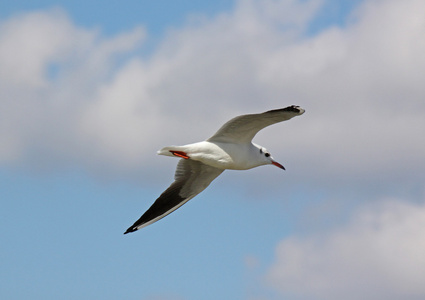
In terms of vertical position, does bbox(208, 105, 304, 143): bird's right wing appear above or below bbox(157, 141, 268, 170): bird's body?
above

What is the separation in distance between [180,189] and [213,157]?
2.04 metres

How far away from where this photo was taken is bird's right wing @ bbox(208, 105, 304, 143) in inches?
624

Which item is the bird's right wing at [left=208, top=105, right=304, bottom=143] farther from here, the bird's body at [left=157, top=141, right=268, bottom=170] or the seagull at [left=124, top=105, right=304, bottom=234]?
the bird's body at [left=157, top=141, right=268, bottom=170]

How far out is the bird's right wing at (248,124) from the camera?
1586 cm

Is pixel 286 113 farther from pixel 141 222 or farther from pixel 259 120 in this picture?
pixel 141 222

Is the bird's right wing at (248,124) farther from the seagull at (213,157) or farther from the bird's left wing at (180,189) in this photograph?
the bird's left wing at (180,189)

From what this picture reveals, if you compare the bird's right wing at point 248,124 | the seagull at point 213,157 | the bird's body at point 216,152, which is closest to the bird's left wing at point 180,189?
the seagull at point 213,157

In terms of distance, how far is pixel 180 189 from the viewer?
19047 millimetres

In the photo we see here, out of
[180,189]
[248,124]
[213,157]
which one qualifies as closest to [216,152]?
[213,157]

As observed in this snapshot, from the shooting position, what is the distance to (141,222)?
1906 cm

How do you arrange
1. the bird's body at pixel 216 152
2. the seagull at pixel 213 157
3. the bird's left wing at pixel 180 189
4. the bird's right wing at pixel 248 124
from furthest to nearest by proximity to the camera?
the bird's left wing at pixel 180 189
the bird's body at pixel 216 152
the seagull at pixel 213 157
the bird's right wing at pixel 248 124

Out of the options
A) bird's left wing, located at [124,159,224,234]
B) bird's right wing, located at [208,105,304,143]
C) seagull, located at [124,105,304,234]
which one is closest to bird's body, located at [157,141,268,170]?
seagull, located at [124,105,304,234]

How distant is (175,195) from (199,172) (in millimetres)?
778

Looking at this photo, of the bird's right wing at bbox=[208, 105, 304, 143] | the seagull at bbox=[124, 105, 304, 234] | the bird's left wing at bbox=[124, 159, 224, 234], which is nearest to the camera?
the bird's right wing at bbox=[208, 105, 304, 143]
